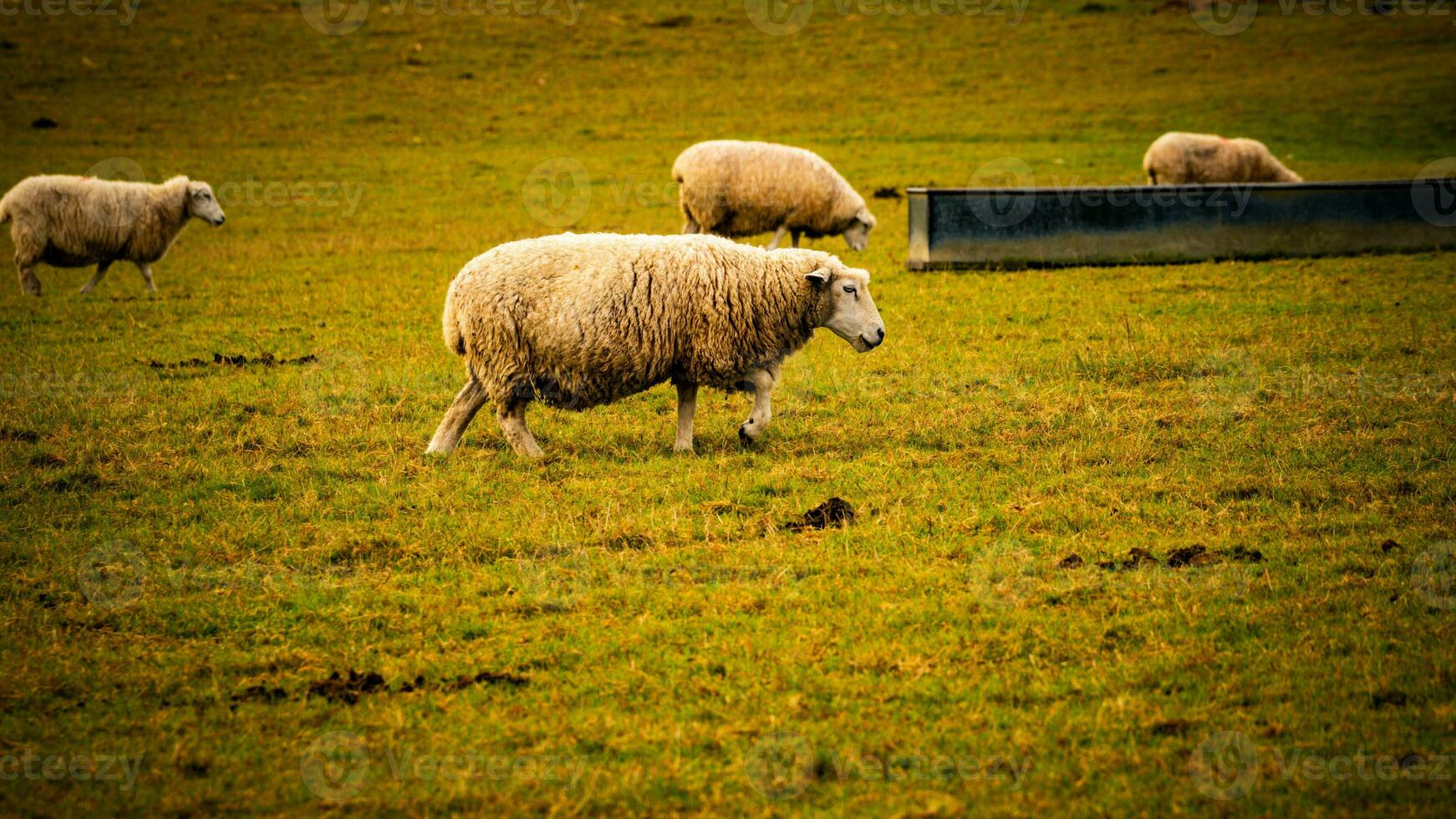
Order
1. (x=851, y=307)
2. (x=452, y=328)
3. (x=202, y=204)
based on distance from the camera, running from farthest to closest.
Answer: (x=202, y=204), (x=851, y=307), (x=452, y=328)

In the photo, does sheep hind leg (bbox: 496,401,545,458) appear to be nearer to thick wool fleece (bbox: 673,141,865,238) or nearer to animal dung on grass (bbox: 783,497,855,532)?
animal dung on grass (bbox: 783,497,855,532)

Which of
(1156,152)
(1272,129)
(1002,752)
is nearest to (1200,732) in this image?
(1002,752)

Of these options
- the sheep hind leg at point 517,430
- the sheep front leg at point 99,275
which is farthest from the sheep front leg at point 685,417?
the sheep front leg at point 99,275

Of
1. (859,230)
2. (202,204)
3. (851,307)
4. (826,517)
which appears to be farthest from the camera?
(859,230)

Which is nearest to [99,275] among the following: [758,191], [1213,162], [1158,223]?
[758,191]

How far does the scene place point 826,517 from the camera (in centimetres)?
748

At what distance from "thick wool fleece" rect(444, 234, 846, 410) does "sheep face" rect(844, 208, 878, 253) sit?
9.54m

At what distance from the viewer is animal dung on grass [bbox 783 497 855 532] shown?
7.38 meters

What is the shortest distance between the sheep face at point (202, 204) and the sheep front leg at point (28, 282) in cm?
225

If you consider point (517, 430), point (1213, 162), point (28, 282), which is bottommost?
point (517, 430)

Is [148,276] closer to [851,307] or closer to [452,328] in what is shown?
[452,328]

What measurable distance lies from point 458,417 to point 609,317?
4.60ft

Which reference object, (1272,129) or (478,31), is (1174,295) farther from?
(478,31)

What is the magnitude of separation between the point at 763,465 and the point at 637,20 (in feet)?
131
